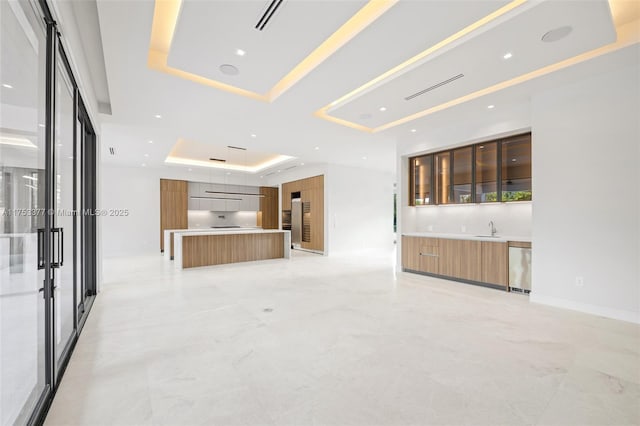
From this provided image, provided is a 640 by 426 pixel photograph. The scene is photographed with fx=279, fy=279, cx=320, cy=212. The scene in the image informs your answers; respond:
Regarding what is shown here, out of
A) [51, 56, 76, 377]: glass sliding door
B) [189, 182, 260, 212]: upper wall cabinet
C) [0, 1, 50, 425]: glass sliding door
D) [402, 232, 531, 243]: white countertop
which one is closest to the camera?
[0, 1, 50, 425]: glass sliding door

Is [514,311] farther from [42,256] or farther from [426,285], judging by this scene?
[42,256]

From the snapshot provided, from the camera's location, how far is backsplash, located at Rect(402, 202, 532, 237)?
16.3ft

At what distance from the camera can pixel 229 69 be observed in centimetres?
342

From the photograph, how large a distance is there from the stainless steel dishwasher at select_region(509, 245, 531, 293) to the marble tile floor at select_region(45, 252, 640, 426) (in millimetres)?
200

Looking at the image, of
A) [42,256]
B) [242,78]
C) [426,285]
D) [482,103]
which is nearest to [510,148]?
[482,103]

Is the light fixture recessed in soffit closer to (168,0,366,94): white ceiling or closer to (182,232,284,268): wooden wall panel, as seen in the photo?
(168,0,366,94): white ceiling

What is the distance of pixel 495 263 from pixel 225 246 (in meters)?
6.01

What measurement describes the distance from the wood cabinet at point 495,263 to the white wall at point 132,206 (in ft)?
32.3

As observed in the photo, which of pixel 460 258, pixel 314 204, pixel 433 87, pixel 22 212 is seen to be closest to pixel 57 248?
pixel 22 212

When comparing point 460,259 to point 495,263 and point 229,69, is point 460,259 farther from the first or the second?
point 229,69

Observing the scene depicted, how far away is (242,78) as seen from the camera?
3629 mm

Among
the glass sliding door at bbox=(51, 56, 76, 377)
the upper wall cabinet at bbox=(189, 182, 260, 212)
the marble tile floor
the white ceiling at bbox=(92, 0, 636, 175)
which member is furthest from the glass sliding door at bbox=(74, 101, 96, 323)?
the upper wall cabinet at bbox=(189, 182, 260, 212)

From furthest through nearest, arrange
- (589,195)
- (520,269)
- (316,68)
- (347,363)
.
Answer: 1. (520,269)
2. (589,195)
3. (316,68)
4. (347,363)

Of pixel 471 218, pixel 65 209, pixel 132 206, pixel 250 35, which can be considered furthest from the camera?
pixel 132 206
